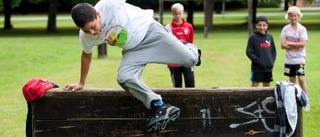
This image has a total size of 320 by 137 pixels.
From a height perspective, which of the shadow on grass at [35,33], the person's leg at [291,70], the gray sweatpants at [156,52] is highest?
the gray sweatpants at [156,52]

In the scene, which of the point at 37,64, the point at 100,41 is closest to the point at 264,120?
the point at 100,41

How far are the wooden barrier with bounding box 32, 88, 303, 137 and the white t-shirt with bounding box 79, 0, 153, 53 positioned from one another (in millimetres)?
447

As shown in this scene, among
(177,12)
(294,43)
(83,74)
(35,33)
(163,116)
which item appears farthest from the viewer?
(35,33)

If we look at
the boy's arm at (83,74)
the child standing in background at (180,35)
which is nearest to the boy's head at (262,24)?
the child standing in background at (180,35)

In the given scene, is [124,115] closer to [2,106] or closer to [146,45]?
[146,45]

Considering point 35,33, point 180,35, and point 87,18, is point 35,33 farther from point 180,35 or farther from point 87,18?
point 87,18

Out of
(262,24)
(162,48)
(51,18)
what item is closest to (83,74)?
(162,48)

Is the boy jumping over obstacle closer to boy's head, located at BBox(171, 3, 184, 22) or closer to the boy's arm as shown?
the boy's arm

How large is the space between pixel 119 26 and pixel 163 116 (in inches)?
A: 33.9

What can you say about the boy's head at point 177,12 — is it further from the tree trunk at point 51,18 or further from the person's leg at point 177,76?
the tree trunk at point 51,18

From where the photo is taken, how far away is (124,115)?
562 cm

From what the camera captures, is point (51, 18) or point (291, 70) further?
point (51, 18)

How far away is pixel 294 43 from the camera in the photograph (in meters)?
9.77

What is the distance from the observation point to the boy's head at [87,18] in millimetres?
5090
